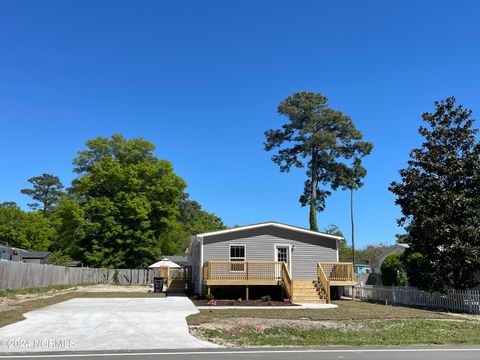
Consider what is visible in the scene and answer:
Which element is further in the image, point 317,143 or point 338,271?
point 317,143

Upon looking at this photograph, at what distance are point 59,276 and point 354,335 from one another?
24272mm

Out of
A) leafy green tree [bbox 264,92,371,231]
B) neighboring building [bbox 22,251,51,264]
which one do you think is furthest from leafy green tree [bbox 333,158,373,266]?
neighboring building [bbox 22,251,51,264]

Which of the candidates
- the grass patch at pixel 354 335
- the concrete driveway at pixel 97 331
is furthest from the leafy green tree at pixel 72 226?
the grass patch at pixel 354 335

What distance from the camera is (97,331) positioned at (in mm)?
10688

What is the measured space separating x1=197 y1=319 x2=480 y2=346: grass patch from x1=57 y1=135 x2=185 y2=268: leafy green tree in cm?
3132

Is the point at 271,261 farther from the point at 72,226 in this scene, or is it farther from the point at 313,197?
the point at 72,226

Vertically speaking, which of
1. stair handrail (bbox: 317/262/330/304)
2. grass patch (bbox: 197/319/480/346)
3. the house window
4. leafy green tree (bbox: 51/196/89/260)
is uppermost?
leafy green tree (bbox: 51/196/89/260)

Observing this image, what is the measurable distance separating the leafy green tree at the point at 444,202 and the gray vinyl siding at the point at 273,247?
4814mm

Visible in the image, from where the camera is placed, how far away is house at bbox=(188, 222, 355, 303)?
2203 cm

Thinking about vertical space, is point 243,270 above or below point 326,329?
above

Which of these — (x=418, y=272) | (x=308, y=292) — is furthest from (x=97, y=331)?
(x=418, y=272)

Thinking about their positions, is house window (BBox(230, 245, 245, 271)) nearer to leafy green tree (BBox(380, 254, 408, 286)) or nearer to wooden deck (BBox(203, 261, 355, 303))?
wooden deck (BBox(203, 261, 355, 303))

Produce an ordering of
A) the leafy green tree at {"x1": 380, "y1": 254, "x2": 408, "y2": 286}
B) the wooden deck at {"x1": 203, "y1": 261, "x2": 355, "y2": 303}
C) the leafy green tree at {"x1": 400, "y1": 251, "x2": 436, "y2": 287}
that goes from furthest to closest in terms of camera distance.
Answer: the leafy green tree at {"x1": 380, "y1": 254, "x2": 408, "y2": 286}, the wooden deck at {"x1": 203, "y1": 261, "x2": 355, "y2": 303}, the leafy green tree at {"x1": 400, "y1": 251, "x2": 436, "y2": 287}

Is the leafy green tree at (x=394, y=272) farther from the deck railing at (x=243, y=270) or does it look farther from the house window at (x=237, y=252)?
the house window at (x=237, y=252)
